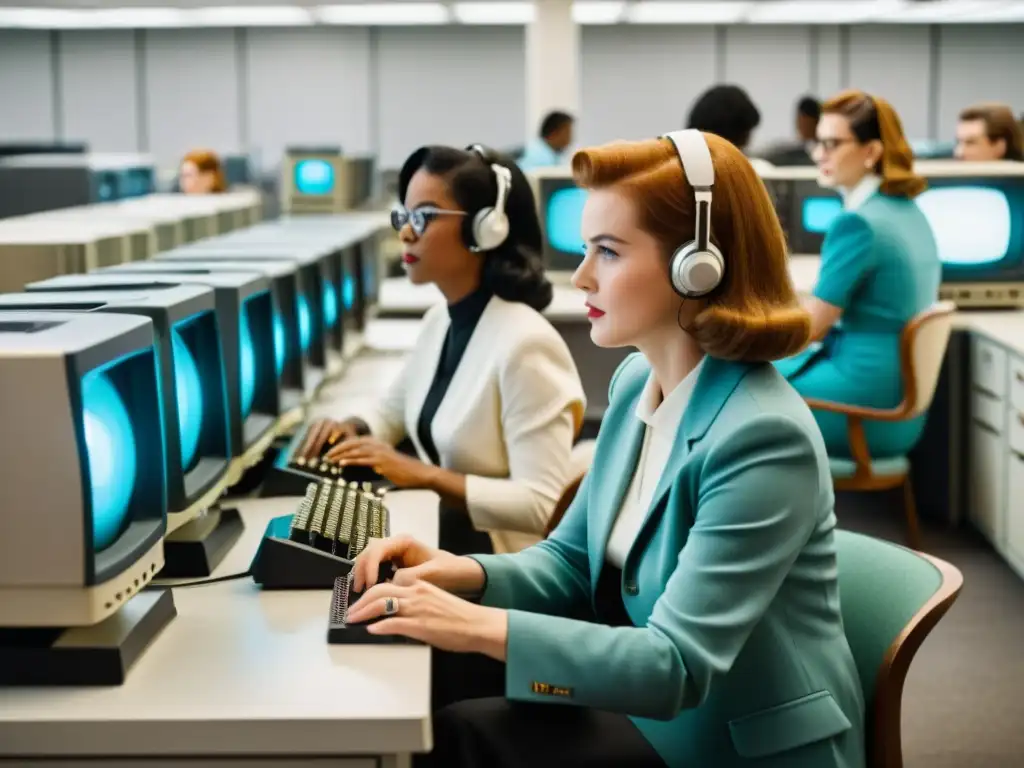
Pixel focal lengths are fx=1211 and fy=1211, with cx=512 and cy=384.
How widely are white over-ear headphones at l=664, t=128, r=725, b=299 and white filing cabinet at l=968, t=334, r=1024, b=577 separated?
2.58 m

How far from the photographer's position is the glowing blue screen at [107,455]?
1.35 m

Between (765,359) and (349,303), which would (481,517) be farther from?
(349,303)

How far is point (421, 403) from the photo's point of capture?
2.56 m

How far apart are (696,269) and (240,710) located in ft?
2.31

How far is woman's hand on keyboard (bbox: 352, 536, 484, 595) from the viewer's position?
156 cm

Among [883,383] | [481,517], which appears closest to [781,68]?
[883,383]

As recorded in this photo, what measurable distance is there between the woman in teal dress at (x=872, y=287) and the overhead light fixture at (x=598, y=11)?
4606 mm

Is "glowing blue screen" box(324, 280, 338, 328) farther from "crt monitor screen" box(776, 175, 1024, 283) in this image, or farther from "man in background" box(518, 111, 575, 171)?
"man in background" box(518, 111, 575, 171)

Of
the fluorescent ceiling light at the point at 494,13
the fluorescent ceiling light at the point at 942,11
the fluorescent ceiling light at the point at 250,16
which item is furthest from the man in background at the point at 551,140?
the fluorescent ceiling light at the point at 942,11

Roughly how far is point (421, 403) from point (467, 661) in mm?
663

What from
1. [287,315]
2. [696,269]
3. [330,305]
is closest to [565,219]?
[330,305]

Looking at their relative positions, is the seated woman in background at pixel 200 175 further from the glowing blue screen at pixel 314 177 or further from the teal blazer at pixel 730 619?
the teal blazer at pixel 730 619

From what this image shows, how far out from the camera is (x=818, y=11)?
354 inches

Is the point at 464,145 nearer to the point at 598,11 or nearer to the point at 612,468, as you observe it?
the point at 612,468
